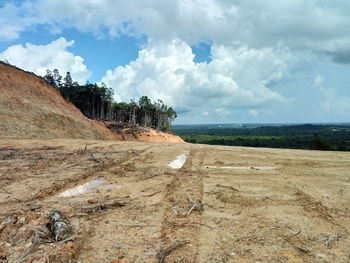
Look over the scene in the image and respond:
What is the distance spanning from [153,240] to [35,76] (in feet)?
101

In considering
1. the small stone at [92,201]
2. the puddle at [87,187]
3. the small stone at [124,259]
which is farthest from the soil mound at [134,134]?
the small stone at [124,259]

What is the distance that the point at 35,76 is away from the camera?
28.3 m

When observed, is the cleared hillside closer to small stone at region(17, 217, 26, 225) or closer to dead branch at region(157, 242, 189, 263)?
small stone at region(17, 217, 26, 225)

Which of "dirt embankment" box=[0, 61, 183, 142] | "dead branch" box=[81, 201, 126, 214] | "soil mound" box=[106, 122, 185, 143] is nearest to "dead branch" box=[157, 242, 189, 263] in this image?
"dead branch" box=[81, 201, 126, 214]

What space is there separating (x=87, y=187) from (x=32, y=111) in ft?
64.8

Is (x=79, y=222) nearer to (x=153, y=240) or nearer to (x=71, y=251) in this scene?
(x=71, y=251)

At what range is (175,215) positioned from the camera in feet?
14.2

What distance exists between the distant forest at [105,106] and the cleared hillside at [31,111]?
16.5 m

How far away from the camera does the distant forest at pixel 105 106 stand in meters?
51.9

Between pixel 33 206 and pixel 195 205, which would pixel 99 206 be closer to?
pixel 33 206

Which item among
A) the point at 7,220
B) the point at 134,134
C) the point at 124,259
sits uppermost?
the point at 134,134

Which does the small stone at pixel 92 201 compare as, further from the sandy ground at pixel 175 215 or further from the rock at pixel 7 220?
the rock at pixel 7 220

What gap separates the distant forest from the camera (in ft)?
170

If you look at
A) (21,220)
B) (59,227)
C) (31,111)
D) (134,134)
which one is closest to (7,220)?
(21,220)
